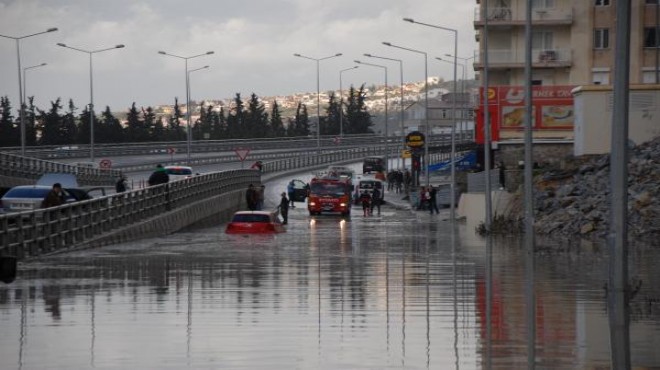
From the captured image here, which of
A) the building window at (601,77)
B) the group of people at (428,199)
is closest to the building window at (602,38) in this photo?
the building window at (601,77)

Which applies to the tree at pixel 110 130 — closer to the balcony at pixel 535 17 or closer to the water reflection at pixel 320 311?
the balcony at pixel 535 17

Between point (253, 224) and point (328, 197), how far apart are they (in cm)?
2221

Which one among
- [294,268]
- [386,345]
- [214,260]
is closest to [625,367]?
[386,345]

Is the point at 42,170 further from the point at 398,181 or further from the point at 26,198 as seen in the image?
the point at 26,198

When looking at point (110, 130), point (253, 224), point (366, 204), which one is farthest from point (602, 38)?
point (110, 130)

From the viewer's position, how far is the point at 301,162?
13125cm

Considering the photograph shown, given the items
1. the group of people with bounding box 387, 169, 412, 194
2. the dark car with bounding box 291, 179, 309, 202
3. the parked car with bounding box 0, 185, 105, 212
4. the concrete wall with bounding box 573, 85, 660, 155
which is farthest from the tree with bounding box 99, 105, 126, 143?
the parked car with bounding box 0, 185, 105, 212

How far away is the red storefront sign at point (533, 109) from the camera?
87750mm

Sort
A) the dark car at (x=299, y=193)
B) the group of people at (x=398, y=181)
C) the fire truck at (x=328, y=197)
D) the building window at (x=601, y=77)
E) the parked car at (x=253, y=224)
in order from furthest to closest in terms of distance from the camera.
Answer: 1. the group of people at (x=398, y=181)
2. the building window at (x=601, y=77)
3. the dark car at (x=299, y=193)
4. the fire truck at (x=328, y=197)
5. the parked car at (x=253, y=224)

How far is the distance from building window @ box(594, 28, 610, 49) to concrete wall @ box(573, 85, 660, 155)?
29183 mm

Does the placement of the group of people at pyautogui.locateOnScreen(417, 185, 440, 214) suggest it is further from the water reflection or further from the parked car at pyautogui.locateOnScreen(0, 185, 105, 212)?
the water reflection

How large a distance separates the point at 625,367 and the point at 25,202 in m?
32.5

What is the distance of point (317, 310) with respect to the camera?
20.5m

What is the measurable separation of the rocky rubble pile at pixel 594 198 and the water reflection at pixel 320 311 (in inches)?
314
